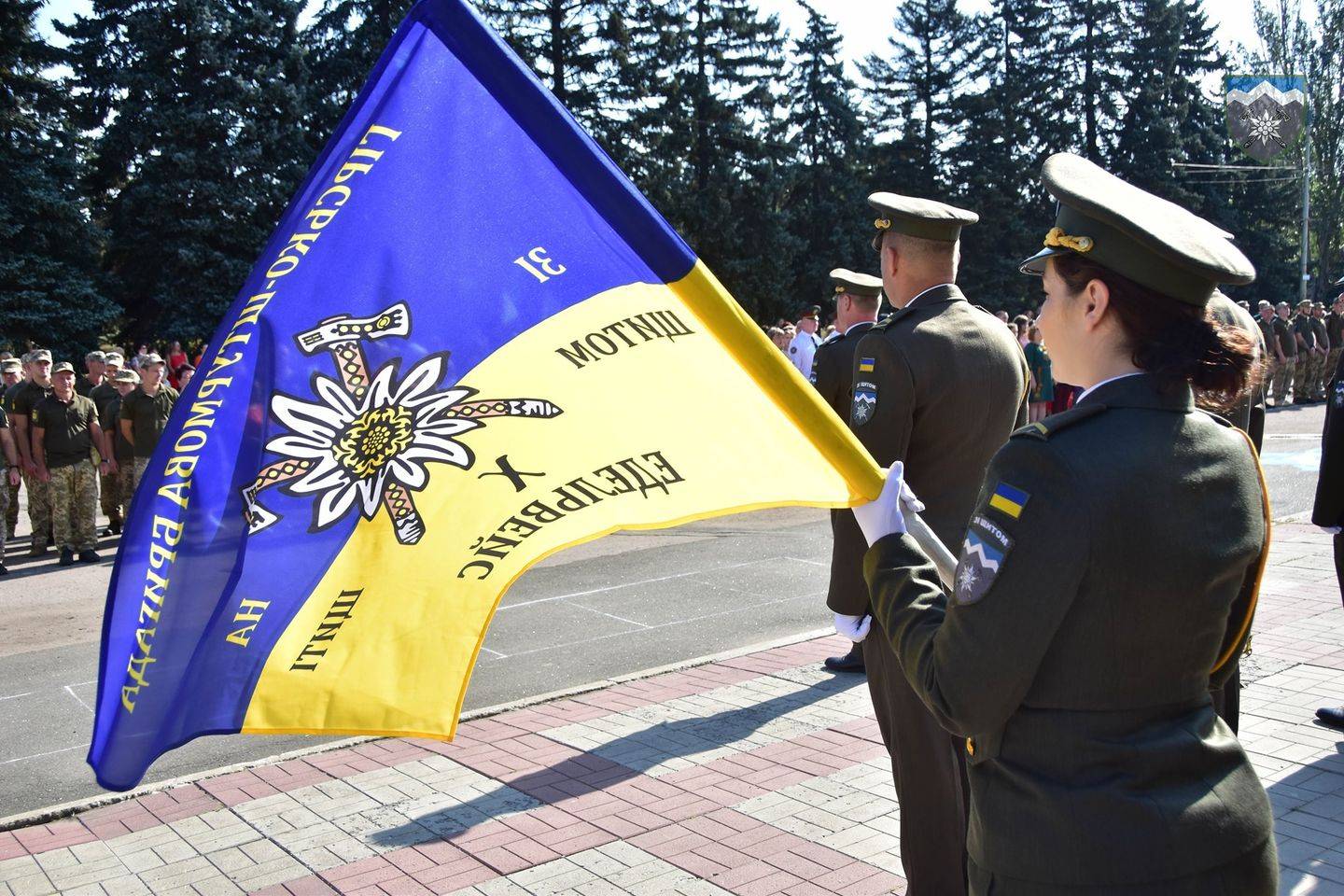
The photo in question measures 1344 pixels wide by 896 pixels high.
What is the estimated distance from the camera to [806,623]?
8.36 metres

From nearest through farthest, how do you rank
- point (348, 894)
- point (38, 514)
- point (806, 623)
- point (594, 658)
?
point (348, 894) → point (594, 658) → point (806, 623) → point (38, 514)

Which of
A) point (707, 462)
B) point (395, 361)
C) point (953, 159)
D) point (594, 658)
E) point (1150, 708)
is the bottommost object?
point (594, 658)

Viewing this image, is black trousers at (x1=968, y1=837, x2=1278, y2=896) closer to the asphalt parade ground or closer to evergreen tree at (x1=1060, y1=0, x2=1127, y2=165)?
the asphalt parade ground

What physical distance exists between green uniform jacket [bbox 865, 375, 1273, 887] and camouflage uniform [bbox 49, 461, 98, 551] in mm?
12509

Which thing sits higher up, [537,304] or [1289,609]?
[537,304]

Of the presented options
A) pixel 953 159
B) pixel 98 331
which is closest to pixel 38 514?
pixel 98 331

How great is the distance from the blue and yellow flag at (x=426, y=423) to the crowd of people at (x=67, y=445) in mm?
11446

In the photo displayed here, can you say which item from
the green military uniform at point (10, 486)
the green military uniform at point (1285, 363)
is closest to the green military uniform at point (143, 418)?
the green military uniform at point (10, 486)

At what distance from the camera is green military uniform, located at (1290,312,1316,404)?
25.5m

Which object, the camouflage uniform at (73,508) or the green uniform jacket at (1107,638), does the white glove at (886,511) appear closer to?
the green uniform jacket at (1107,638)

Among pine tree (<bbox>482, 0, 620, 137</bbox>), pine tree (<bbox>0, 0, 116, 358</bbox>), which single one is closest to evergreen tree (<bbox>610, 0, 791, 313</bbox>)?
pine tree (<bbox>482, 0, 620, 137</bbox>)

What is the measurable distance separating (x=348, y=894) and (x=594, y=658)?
11.6 ft

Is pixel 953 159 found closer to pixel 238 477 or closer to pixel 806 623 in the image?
pixel 806 623

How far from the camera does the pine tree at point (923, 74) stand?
52.1m
